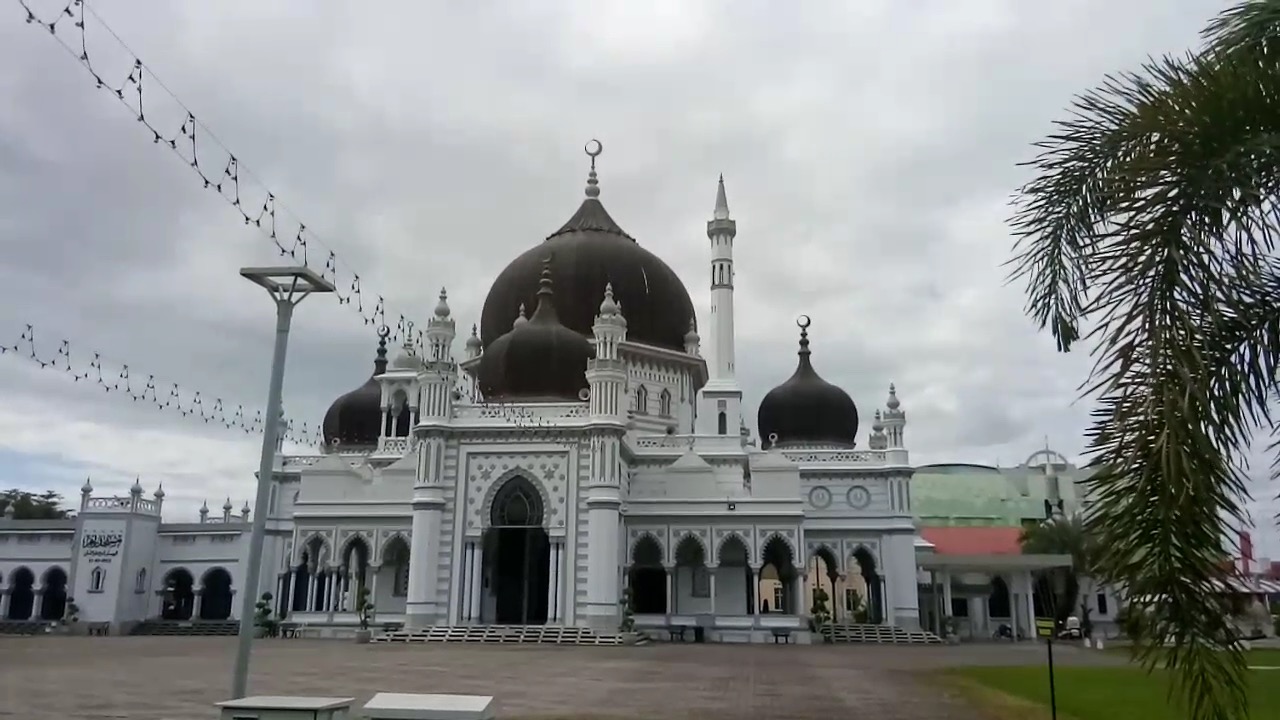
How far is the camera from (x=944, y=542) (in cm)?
5281

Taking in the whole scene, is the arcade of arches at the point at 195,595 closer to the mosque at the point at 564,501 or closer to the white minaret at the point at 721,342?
the mosque at the point at 564,501

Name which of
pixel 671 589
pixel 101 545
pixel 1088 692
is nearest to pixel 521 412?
pixel 671 589

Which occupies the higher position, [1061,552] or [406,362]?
[406,362]

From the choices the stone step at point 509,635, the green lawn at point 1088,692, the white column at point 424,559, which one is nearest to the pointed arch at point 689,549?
the stone step at point 509,635

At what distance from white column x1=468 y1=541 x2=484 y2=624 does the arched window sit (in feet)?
63.8

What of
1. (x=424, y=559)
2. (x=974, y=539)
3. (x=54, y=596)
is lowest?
(x=54, y=596)

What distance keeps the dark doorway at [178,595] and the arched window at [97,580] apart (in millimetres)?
2574

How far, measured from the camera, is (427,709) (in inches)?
316

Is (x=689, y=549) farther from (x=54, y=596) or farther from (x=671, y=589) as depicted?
(x=54, y=596)

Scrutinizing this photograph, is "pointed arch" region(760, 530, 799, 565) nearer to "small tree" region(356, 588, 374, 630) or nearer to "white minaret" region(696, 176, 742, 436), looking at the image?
"white minaret" region(696, 176, 742, 436)

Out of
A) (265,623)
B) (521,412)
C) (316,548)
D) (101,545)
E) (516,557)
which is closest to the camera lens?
(521,412)

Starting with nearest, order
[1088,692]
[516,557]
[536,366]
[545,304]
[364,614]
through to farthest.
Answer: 1. [1088,692]
2. [364,614]
3. [516,557]
4. [536,366]
5. [545,304]

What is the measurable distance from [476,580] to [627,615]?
513 cm

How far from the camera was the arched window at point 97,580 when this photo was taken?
41.9 m
